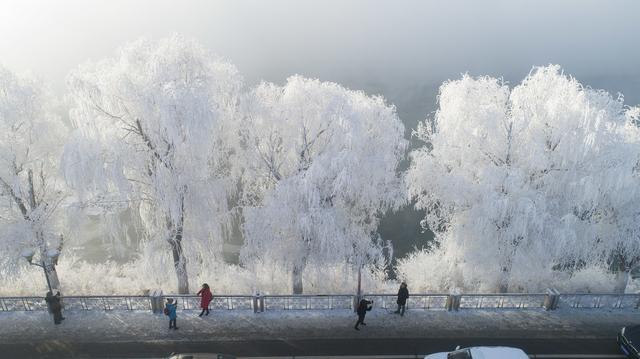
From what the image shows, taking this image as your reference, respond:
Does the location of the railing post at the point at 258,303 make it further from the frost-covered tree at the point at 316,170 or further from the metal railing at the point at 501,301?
the metal railing at the point at 501,301

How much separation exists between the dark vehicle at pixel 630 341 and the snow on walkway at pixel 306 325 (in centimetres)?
121

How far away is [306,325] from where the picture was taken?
17.2 meters

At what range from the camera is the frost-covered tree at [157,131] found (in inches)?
683

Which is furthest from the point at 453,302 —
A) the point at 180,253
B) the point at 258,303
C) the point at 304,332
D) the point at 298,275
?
the point at 180,253

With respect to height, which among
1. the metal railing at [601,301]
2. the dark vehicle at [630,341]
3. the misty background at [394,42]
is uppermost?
the misty background at [394,42]

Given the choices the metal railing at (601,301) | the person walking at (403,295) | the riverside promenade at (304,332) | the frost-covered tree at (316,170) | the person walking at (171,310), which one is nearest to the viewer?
the riverside promenade at (304,332)

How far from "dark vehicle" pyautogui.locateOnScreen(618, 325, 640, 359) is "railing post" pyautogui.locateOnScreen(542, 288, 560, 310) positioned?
8.14 feet

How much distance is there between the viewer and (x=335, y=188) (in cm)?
1766

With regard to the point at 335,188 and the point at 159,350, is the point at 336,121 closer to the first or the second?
the point at 335,188

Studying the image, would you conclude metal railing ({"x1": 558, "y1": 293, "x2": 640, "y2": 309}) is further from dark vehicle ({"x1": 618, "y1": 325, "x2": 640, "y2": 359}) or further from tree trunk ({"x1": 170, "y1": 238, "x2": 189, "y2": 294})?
tree trunk ({"x1": 170, "y1": 238, "x2": 189, "y2": 294})

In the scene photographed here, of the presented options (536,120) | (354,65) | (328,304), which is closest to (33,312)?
(328,304)

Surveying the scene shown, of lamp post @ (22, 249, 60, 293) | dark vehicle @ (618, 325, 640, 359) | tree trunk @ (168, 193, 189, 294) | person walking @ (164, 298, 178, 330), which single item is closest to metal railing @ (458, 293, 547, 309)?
dark vehicle @ (618, 325, 640, 359)

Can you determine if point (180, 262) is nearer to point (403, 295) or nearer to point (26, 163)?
point (26, 163)


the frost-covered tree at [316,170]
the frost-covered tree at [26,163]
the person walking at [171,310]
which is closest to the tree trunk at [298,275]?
the frost-covered tree at [316,170]
